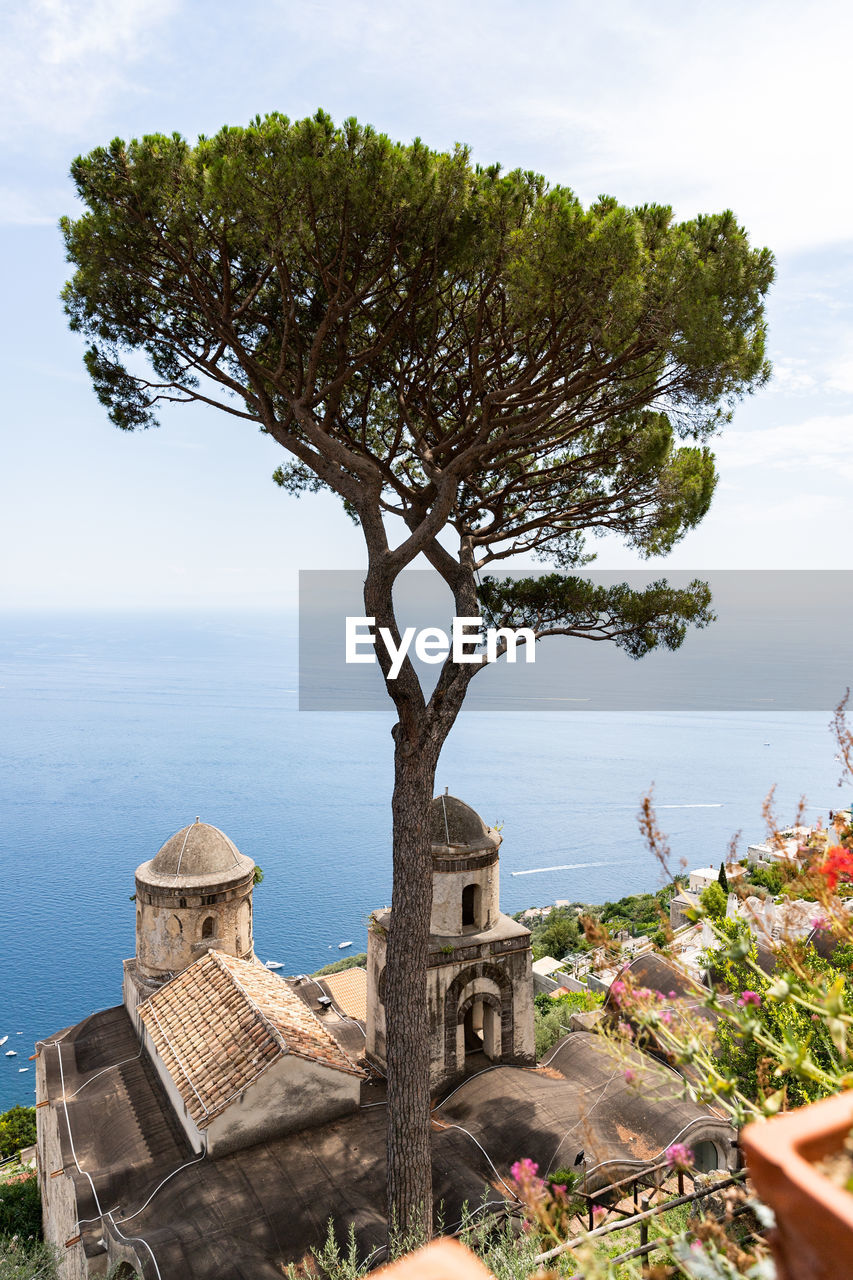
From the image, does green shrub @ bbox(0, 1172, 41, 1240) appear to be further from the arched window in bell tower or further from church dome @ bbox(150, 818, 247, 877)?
the arched window in bell tower

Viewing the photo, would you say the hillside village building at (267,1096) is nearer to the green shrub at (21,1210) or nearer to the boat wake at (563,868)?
the green shrub at (21,1210)

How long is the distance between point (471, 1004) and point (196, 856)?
4.93m

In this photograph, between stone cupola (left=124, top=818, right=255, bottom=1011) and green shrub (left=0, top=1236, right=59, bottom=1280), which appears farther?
stone cupola (left=124, top=818, right=255, bottom=1011)

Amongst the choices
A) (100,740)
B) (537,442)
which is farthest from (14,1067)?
(100,740)

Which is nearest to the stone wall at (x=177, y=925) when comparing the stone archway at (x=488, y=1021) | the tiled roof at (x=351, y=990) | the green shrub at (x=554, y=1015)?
the stone archway at (x=488, y=1021)

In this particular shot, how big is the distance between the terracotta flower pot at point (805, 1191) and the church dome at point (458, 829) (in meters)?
10.3

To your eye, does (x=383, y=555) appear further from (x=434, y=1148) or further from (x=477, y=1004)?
(x=477, y=1004)

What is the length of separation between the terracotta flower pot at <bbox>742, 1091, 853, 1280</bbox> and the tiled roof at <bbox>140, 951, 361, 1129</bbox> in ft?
29.3

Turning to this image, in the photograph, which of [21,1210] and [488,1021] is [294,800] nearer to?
[21,1210]

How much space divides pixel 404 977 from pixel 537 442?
6.59 meters

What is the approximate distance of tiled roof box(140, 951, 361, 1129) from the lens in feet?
29.1

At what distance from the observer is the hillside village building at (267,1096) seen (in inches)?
300

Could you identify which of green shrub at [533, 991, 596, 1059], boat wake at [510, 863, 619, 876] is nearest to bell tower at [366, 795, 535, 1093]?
green shrub at [533, 991, 596, 1059]

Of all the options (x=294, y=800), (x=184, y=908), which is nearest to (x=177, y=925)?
(x=184, y=908)
